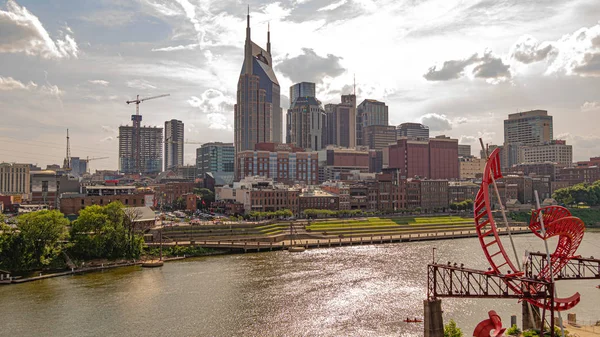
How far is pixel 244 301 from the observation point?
71.0m

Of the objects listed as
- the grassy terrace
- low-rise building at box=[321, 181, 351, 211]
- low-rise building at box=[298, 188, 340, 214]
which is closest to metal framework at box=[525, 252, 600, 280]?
the grassy terrace

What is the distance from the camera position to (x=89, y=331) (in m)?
58.6

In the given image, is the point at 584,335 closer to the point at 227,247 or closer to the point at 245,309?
the point at 245,309

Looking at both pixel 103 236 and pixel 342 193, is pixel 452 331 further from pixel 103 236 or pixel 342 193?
pixel 342 193

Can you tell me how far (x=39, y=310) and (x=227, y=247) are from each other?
54004mm

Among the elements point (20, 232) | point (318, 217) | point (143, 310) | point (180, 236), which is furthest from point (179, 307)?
point (318, 217)

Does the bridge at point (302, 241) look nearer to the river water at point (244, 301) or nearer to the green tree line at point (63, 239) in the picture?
the green tree line at point (63, 239)

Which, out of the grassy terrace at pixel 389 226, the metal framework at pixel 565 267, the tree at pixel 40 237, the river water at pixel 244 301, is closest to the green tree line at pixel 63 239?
the tree at pixel 40 237

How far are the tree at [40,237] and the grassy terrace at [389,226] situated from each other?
6809 centimetres

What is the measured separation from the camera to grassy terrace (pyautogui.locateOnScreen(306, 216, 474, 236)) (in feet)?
479

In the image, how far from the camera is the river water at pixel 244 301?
59.5 metres

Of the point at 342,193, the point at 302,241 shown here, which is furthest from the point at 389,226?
the point at 302,241

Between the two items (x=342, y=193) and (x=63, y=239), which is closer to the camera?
(x=63, y=239)

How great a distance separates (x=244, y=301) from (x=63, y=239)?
48183 mm
